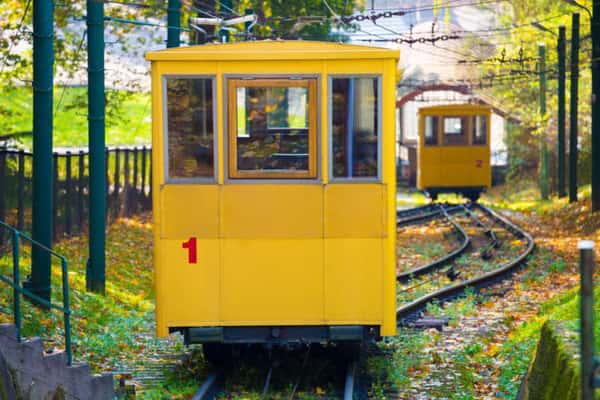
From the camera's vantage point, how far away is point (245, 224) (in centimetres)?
1039

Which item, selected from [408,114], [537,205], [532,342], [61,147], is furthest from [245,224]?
[408,114]

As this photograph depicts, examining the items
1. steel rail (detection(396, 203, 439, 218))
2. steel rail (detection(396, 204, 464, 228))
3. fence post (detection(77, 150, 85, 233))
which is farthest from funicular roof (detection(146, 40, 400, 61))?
steel rail (detection(396, 203, 439, 218))

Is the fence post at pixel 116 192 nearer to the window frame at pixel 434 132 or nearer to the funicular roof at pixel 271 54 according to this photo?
the window frame at pixel 434 132

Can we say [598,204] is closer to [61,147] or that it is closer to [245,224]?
[245,224]

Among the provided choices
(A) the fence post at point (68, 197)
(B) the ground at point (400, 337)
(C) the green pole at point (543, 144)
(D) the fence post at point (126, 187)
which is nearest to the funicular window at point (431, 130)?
(C) the green pole at point (543, 144)

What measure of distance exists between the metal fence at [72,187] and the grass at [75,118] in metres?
1.02

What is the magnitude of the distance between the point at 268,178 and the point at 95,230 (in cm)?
673

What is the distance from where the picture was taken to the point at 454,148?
110 ft

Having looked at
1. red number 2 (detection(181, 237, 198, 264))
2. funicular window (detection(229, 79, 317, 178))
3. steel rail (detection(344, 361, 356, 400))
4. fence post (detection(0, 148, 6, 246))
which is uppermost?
funicular window (detection(229, 79, 317, 178))

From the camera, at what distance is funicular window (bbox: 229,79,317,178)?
10.4 m

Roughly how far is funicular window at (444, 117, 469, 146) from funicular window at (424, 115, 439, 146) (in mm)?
270

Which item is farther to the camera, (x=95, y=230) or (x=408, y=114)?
(x=408, y=114)

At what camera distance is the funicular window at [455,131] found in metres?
33.0

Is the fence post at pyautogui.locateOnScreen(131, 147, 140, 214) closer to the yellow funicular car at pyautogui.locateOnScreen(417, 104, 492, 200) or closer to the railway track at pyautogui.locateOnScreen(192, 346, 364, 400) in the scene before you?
the yellow funicular car at pyautogui.locateOnScreen(417, 104, 492, 200)
